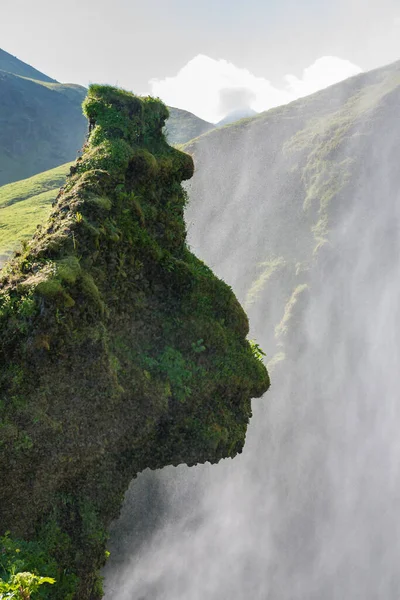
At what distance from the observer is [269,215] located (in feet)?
185

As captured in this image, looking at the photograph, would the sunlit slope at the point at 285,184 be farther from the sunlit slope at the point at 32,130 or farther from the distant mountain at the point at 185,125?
the sunlit slope at the point at 32,130

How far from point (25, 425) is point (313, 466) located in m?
32.4

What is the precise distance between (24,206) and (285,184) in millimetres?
37421

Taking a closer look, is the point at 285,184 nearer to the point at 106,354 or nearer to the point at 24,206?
the point at 24,206

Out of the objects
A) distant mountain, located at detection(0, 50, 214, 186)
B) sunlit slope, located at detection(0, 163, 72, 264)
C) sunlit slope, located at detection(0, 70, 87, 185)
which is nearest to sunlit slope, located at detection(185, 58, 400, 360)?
sunlit slope, located at detection(0, 163, 72, 264)

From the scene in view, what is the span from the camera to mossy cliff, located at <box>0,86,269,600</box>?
8.80 meters

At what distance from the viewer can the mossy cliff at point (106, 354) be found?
8797 mm

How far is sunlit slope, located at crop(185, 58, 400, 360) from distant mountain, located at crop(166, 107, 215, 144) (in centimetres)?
7307

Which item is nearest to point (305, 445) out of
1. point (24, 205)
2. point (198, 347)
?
point (198, 347)

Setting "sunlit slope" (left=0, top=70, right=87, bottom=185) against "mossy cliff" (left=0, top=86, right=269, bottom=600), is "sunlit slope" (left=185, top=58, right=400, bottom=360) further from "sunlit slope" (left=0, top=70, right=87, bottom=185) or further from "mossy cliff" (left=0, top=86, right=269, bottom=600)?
"sunlit slope" (left=0, top=70, right=87, bottom=185)

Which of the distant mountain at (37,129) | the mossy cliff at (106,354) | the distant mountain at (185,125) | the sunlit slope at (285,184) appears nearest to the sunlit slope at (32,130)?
the distant mountain at (37,129)

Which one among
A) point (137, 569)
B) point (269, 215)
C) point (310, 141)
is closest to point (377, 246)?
point (269, 215)

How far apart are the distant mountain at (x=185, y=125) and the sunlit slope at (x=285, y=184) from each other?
2877 inches

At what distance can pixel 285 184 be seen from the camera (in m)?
58.6
